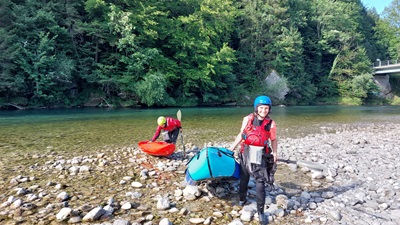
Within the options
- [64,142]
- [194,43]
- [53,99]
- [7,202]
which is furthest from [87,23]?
[7,202]

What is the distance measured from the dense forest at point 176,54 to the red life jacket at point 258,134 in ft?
83.9

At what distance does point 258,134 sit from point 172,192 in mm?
2241

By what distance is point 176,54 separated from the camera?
34250 millimetres

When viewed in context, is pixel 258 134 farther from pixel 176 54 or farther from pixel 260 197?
pixel 176 54

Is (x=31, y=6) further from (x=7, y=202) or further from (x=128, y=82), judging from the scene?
(x=7, y=202)

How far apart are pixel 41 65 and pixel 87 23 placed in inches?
312

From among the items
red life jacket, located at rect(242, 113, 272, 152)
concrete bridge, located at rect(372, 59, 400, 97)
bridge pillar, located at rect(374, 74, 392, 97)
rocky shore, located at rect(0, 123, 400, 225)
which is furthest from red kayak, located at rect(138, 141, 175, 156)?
bridge pillar, located at rect(374, 74, 392, 97)

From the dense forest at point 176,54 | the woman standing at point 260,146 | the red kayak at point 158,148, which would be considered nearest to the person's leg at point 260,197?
the woman standing at point 260,146

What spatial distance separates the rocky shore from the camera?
13.3 ft

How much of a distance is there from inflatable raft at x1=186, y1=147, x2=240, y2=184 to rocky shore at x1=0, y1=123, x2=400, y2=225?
326 millimetres

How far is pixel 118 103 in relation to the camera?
31.2 metres

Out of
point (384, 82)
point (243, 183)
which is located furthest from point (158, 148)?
point (384, 82)

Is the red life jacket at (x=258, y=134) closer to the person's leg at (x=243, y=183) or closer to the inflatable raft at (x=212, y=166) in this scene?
the person's leg at (x=243, y=183)

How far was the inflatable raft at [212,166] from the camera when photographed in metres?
4.65
